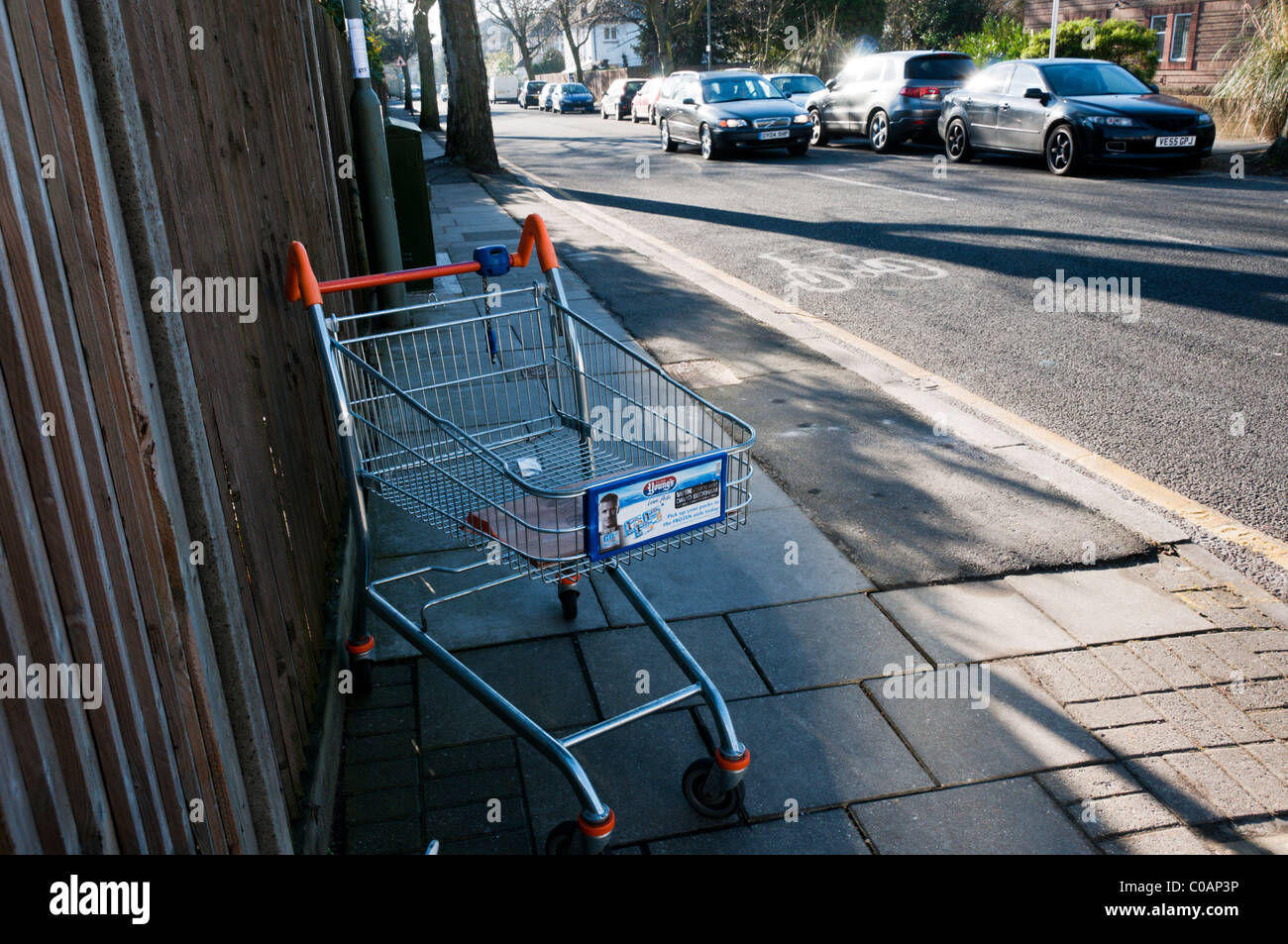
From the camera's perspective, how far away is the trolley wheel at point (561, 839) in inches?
104

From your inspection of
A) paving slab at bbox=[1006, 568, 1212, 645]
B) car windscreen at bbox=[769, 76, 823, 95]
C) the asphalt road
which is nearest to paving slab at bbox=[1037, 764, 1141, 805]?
paving slab at bbox=[1006, 568, 1212, 645]

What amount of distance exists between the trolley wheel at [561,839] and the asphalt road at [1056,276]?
135 inches

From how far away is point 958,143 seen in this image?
17.7 m

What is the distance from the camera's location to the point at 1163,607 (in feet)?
12.5

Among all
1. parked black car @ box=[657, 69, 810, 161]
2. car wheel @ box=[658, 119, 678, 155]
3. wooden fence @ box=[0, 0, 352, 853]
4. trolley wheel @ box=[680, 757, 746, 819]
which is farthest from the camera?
car wheel @ box=[658, 119, 678, 155]

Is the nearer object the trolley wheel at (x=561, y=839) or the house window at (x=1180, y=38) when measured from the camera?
the trolley wheel at (x=561, y=839)

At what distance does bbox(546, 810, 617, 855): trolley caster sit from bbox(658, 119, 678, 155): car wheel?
2102cm

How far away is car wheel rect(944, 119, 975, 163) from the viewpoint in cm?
1744

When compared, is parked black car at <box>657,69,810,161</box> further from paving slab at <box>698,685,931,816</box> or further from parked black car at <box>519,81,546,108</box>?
parked black car at <box>519,81,546,108</box>

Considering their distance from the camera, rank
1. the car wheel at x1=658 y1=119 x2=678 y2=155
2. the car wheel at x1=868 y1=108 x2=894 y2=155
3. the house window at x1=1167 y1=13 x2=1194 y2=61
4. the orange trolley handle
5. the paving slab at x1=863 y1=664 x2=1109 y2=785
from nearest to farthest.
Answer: the paving slab at x1=863 y1=664 x2=1109 y2=785 → the orange trolley handle → the car wheel at x1=868 y1=108 x2=894 y2=155 → the car wheel at x1=658 y1=119 x2=678 y2=155 → the house window at x1=1167 y1=13 x2=1194 y2=61

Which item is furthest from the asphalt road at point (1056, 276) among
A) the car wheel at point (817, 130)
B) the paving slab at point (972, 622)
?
the car wheel at point (817, 130)

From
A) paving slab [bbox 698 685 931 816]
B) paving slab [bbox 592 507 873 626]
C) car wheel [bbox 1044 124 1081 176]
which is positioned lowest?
paving slab [bbox 698 685 931 816]
